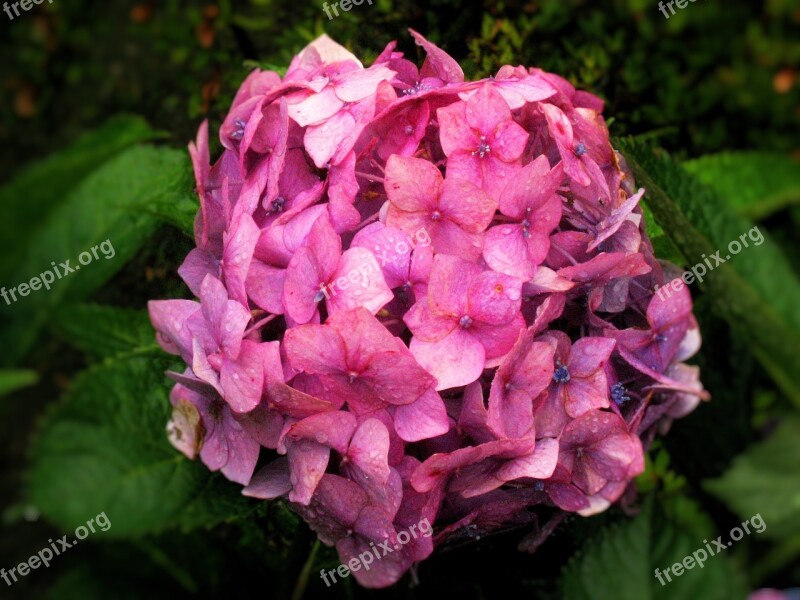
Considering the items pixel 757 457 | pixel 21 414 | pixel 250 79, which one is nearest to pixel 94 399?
pixel 250 79

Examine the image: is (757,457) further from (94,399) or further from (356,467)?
(94,399)

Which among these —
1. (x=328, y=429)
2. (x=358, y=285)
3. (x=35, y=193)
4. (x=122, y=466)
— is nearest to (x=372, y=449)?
(x=328, y=429)

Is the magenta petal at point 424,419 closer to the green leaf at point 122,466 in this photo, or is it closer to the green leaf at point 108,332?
the green leaf at point 122,466

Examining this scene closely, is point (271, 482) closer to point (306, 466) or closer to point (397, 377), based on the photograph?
point (306, 466)

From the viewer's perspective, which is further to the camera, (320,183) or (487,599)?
(487,599)

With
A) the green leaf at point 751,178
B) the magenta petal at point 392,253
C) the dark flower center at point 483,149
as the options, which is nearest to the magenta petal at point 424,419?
the magenta petal at point 392,253

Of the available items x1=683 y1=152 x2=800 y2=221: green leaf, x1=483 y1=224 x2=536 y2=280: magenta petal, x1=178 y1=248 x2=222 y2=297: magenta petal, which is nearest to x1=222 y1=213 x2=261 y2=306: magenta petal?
x1=178 y1=248 x2=222 y2=297: magenta petal
